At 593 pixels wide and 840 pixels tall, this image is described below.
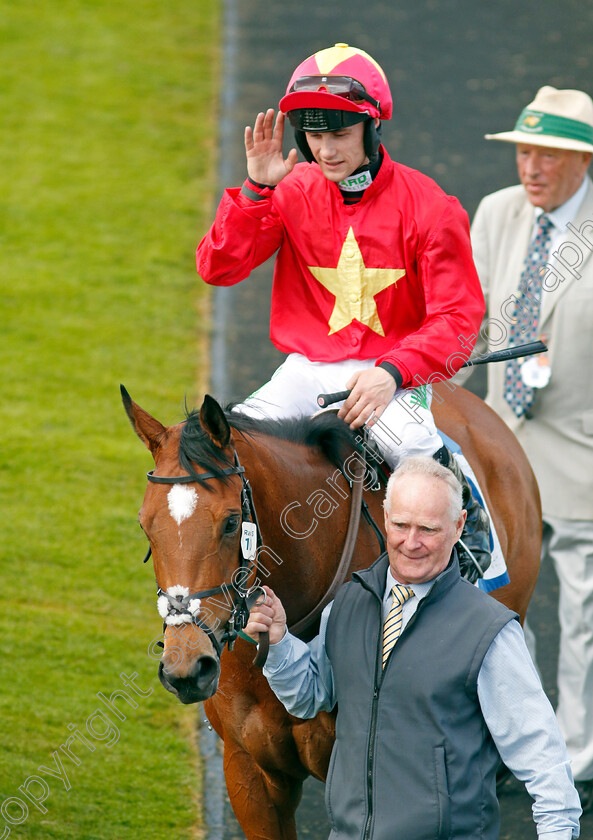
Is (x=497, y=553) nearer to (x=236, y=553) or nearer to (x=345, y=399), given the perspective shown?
(x=345, y=399)

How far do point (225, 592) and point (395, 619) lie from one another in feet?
1.36

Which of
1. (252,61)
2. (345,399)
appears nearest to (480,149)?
(252,61)

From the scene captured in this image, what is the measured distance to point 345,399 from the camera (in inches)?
126

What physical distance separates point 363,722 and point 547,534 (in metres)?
2.51

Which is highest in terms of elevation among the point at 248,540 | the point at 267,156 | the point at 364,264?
the point at 267,156

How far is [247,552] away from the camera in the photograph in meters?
2.70

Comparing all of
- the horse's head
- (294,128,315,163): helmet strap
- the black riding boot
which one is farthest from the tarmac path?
the horse's head

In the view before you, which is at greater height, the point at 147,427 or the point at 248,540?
the point at 147,427

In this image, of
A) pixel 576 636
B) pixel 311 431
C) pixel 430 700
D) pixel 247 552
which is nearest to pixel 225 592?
pixel 247 552

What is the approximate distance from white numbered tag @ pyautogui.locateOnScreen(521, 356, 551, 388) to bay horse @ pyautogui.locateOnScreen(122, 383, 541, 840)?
29.5 inches

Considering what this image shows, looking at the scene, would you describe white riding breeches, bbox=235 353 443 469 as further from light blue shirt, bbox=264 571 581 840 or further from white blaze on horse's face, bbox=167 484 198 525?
light blue shirt, bbox=264 571 581 840

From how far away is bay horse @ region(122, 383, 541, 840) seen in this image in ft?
8.48

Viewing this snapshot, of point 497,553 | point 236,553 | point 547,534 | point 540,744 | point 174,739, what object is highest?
point 236,553

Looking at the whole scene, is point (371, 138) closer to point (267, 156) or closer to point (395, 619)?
point (267, 156)
